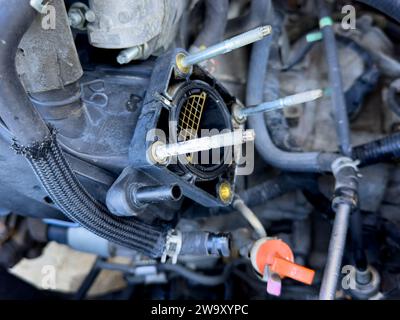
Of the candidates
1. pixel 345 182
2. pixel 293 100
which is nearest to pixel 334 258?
pixel 345 182

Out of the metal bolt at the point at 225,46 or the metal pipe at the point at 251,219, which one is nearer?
the metal bolt at the point at 225,46

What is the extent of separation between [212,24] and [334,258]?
44 cm

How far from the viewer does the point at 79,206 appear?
577 millimetres

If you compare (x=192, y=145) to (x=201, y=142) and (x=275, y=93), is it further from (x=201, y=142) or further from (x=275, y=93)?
(x=275, y=93)

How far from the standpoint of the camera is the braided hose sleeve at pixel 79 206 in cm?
51

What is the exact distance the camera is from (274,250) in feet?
2.29

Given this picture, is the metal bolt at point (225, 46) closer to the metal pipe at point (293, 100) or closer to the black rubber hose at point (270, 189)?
the metal pipe at point (293, 100)

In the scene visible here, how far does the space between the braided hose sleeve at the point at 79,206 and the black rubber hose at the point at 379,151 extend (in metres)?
0.36

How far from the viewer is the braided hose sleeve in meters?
0.51

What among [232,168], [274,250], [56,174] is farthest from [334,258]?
[56,174]

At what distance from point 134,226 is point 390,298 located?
1.54 feet

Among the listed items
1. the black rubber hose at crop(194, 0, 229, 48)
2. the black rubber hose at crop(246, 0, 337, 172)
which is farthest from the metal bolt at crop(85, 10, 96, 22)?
the black rubber hose at crop(246, 0, 337, 172)

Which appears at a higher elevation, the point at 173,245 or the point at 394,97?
the point at 394,97

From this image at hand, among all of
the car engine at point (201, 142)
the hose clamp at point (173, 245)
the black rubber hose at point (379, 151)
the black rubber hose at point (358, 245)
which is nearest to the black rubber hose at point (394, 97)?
the car engine at point (201, 142)
